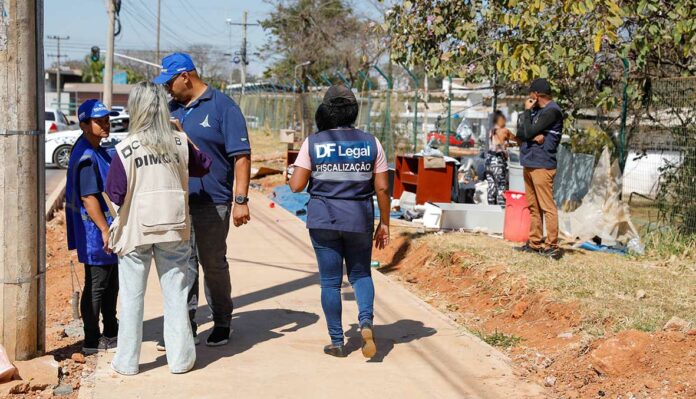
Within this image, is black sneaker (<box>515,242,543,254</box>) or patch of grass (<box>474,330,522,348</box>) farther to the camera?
black sneaker (<box>515,242,543,254</box>)

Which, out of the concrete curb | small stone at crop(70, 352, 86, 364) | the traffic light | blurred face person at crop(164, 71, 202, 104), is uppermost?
the traffic light

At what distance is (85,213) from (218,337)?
4.33 feet

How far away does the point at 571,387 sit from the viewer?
568 cm

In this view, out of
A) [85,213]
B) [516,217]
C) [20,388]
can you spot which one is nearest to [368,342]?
[85,213]

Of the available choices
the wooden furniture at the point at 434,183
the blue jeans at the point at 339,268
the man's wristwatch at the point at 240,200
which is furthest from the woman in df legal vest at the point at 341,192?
the wooden furniture at the point at 434,183

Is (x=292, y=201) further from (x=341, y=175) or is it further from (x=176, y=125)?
(x=176, y=125)

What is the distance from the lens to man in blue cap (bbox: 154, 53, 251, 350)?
6.02 meters

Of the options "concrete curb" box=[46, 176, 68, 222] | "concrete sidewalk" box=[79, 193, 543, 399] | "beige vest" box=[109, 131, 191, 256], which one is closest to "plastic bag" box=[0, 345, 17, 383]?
"concrete sidewalk" box=[79, 193, 543, 399]

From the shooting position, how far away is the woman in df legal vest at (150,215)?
210 inches

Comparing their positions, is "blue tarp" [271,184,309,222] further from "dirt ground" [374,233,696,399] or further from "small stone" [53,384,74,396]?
"small stone" [53,384,74,396]

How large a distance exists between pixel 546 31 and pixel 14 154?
22.4ft

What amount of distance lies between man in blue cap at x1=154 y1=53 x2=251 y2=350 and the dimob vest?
0.57m

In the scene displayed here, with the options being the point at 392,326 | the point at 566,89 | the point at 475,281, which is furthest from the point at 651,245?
the point at 392,326

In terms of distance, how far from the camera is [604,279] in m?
8.31
